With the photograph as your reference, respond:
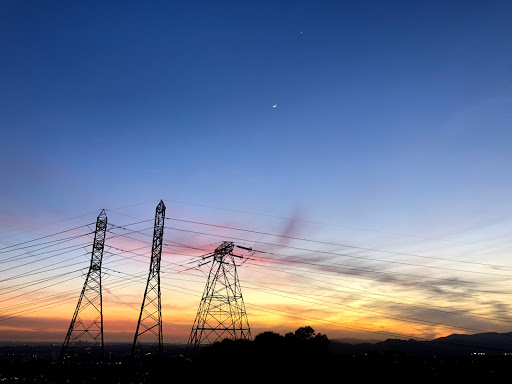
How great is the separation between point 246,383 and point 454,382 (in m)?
83.5

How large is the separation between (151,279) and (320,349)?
289 feet

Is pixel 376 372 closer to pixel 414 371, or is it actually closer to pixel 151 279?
pixel 414 371

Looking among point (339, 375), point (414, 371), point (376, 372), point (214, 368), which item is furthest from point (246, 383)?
point (414, 371)

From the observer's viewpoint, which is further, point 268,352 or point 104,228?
point 268,352

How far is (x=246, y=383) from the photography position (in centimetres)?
6912

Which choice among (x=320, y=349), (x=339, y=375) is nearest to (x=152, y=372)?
(x=339, y=375)

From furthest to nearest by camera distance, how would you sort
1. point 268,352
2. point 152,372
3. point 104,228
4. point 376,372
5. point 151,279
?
1. point 376,372
2. point 268,352
3. point 152,372
4. point 104,228
5. point 151,279

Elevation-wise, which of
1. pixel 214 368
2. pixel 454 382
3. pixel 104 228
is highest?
pixel 104 228

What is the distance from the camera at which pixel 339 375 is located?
93938mm

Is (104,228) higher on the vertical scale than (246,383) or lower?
higher

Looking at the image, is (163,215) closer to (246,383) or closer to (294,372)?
(246,383)

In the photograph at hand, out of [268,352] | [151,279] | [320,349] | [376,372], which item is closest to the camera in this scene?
[151,279]

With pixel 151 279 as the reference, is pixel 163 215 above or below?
above

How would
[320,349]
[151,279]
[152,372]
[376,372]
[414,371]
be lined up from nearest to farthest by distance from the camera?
[151,279] → [152,372] → [376,372] → [414,371] → [320,349]
